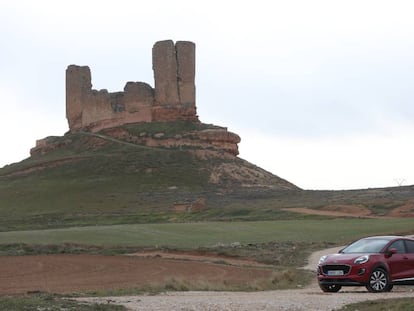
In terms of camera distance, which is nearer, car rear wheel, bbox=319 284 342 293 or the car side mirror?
the car side mirror

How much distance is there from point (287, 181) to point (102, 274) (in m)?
59.2

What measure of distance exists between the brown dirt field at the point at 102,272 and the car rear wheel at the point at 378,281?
5.58 m

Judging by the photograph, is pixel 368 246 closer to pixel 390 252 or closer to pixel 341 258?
pixel 390 252

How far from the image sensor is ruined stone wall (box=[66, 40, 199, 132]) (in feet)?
294

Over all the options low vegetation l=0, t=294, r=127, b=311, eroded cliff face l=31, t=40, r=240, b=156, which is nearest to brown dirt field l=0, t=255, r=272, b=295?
low vegetation l=0, t=294, r=127, b=311

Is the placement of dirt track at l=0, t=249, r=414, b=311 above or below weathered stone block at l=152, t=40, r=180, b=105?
below

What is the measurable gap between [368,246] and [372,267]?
119cm

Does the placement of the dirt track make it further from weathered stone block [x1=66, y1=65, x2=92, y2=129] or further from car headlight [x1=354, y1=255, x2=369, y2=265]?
weathered stone block [x1=66, y1=65, x2=92, y2=129]

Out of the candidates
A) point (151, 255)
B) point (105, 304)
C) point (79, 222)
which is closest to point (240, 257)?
point (151, 255)

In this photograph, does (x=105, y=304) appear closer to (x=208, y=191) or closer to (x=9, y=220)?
(x=9, y=220)

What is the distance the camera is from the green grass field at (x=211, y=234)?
135 feet

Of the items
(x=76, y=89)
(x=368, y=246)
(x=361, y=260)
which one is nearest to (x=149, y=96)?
(x=76, y=89)

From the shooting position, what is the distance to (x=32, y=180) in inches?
3290

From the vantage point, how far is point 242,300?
690 inches
